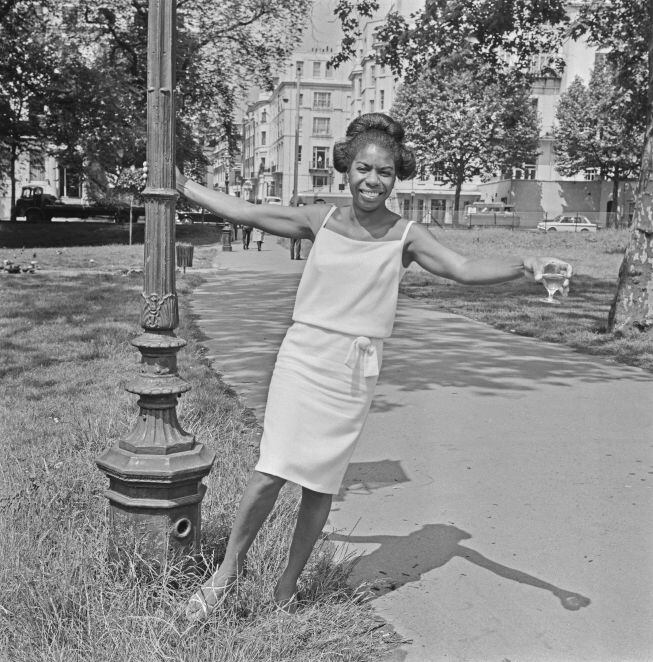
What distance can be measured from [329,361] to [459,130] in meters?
63.0

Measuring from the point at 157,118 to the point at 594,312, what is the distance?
1235cm

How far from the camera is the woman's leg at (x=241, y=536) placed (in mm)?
3051

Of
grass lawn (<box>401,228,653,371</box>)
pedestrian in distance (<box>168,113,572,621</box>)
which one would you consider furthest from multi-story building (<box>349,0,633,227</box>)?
→ pedestrian in distance (<box>168,113,572,621</box>)

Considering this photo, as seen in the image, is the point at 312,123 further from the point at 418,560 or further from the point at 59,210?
the point at 418,560

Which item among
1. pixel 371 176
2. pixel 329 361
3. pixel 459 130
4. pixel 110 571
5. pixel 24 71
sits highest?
pixel 459 130

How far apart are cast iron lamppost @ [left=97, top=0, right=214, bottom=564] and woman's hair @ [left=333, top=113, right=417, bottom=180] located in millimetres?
712

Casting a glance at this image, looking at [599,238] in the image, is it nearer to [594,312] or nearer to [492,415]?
[594,312]

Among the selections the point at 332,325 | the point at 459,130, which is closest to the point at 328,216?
the point at 332,325

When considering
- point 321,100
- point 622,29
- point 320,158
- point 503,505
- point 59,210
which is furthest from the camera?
point 321,100

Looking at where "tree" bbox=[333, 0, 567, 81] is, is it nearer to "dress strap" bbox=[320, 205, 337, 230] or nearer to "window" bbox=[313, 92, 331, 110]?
"dress strap" bbox=[320, 205, 337, 230]

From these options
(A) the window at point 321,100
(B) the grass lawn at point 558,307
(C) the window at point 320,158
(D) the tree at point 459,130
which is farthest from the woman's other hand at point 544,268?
(A) the window at point 321,100

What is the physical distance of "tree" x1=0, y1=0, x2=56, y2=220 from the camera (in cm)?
3162

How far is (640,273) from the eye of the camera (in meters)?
12.0

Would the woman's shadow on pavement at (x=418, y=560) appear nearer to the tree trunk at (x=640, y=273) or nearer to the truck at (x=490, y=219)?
the tree trunk at (x=640, y=273)
